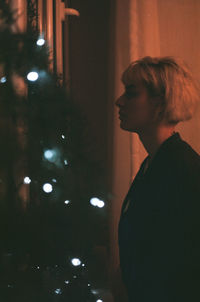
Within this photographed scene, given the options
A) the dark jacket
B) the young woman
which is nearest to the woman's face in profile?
the young woman

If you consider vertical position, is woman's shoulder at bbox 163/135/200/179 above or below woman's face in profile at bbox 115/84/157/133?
below

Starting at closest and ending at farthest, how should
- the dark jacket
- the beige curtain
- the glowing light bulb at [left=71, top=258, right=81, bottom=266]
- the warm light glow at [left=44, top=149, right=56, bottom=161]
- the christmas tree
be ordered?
the christmas tree
the warm light glow at [left=44, top=149, right=56, bottom=161]
the glowing light bulb at [left=71, top=258, right=81, bottom=266]
the dark jacket
the beige curtain

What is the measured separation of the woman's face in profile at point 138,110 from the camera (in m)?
1.54

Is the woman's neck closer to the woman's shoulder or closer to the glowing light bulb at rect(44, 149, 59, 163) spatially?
the woman's shoulder

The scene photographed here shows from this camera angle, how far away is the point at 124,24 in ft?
8.06

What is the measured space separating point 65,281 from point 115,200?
1449mm

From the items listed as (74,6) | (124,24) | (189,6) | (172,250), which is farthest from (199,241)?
(74,6)

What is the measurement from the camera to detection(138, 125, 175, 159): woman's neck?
1536 millimetres

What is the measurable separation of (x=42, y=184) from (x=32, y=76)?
0.30m

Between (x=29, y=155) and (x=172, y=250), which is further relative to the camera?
(x=172, y=250)

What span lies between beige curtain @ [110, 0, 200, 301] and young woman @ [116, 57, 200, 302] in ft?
2.44

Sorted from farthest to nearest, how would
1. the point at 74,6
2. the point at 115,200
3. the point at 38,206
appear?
1. the point at 74,6
2. the point at 115,200
3. the point at 38,206

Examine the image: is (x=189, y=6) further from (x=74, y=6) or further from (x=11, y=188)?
(x=11, y=188)

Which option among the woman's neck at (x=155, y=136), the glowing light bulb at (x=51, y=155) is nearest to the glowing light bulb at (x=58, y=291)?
the glowing light bulb at (x=51, y=155)
